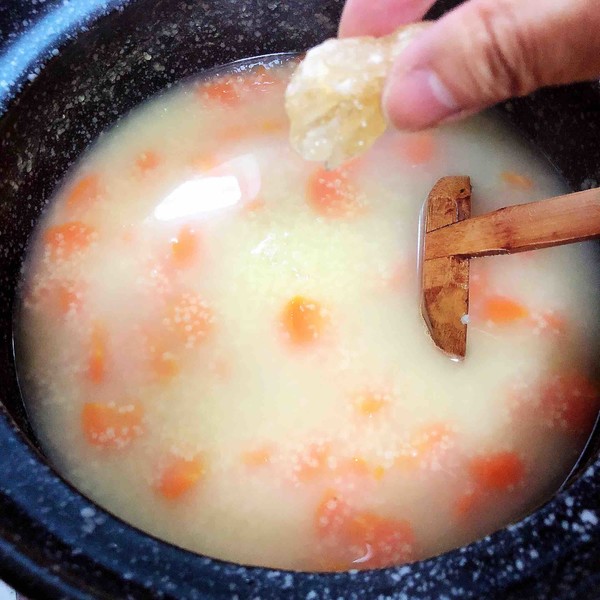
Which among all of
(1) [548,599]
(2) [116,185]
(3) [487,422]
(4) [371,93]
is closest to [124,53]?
(2) [116,185]

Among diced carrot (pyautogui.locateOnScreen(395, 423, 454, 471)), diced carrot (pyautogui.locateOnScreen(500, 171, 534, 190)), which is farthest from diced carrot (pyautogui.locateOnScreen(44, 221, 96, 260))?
diced carrot (pyautogui.locateOnScreen(500, 171, 534, 190))

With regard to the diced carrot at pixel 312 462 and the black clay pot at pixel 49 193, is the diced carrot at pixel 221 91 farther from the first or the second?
the diced carrot at pixel 312 462

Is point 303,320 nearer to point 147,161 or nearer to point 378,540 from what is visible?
point 378,540

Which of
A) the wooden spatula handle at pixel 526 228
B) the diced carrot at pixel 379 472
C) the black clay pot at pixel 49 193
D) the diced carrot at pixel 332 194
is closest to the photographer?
the black clay pot at pixel 49 193

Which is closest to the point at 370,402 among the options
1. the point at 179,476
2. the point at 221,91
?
the point at 179,476

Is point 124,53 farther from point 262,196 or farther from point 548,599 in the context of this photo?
point 548,599

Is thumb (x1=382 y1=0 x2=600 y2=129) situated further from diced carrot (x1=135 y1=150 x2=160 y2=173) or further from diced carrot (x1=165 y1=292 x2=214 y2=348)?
diced carrot (x1=135 y1=150 x2=160 y2=173)

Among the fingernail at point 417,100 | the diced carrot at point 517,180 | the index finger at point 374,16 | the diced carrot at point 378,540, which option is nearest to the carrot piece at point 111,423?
the diced carrot at point 378,540

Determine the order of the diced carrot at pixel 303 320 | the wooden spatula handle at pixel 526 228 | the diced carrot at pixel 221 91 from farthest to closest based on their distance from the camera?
the diced carrot at pixel 221 91, the diced carrot at pixel 303 320, the wooden spatula handle at pixel 526 228
